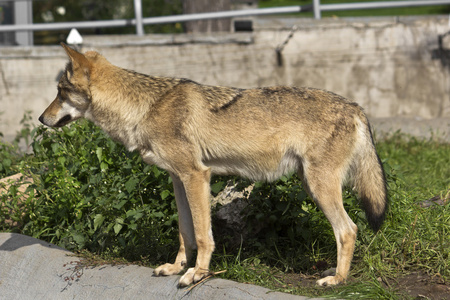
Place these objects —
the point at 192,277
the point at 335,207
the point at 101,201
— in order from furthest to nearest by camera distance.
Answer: the point at 101,201, the point at 335,207, the point at 192,277

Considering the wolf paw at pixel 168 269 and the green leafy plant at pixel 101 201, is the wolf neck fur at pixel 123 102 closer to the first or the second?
the green leafy plant at pixel 101 201

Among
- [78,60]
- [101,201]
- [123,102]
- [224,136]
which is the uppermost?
[78,60]

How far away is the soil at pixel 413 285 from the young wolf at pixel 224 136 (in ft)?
0.99

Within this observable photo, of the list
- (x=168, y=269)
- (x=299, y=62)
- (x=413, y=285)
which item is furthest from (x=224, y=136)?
(x=299, y=62)

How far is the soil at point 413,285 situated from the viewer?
4023 millimetres

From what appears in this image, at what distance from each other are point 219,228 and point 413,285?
171 centimetres

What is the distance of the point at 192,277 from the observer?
13.6 feet

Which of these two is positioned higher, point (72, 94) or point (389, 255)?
point (72, 94)

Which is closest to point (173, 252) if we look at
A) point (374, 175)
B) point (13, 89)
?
point (374, 175)

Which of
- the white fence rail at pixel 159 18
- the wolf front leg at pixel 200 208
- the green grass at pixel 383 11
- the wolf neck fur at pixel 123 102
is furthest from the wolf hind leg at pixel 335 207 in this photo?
the green grass at pixel 383 11

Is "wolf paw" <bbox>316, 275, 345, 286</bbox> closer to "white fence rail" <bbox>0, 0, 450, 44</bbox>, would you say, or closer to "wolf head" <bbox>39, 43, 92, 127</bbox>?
"wolf head" <bbox>39, 43, 92, 127</bbox>

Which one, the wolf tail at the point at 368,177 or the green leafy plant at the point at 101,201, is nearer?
the wolf tail at the point at 368,177

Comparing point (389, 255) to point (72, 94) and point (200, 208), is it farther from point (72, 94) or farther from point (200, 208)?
point (72, 94)

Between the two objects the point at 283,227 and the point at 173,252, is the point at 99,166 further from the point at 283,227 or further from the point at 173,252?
the point at 283,227
